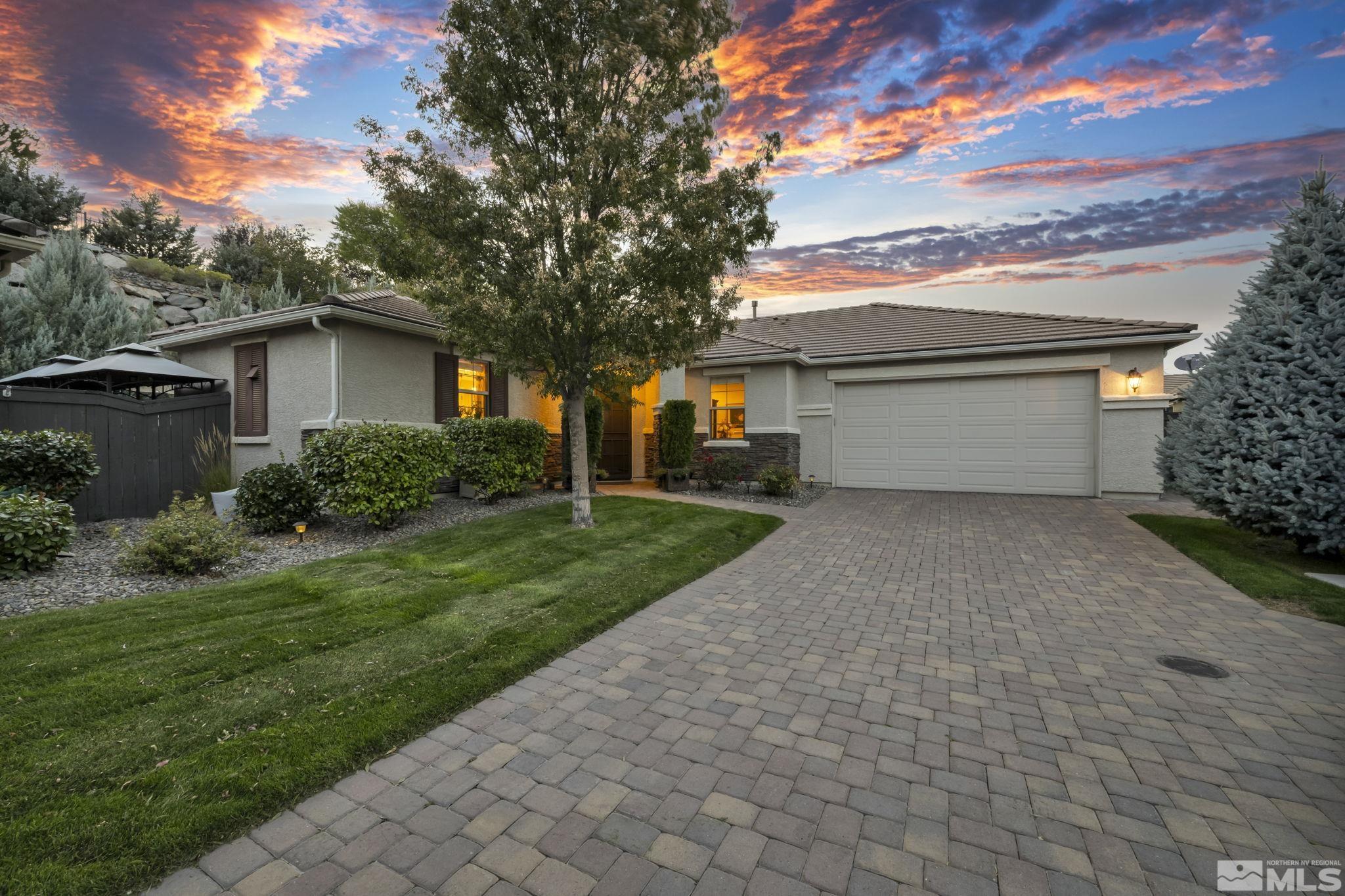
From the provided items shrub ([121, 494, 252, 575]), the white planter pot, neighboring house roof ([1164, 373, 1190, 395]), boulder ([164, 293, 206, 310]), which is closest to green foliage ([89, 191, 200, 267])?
boulder ([164, 293, 206, 310])

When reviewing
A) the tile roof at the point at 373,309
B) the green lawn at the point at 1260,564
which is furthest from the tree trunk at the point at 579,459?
the green lawn at the point at 1260,564

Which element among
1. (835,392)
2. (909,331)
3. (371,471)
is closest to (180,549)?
(371,471)

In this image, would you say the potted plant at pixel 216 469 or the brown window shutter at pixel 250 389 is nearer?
the potted plant at pixel 216 469

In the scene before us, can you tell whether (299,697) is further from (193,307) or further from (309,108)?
(193,307)

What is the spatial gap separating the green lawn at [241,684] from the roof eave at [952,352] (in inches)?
230

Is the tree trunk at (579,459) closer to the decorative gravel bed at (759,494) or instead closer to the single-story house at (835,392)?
the single-story house at (835,392)

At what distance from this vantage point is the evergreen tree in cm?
1192

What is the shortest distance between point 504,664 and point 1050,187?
12893mm

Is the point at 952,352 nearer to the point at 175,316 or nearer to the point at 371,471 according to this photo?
the point at 371,471

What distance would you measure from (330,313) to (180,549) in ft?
16.0

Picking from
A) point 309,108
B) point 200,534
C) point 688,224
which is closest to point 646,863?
point 200,534

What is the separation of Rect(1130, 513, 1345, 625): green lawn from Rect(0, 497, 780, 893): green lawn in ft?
18.1

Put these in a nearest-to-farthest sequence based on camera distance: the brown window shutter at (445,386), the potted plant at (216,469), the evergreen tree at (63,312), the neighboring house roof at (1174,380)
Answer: the potted plant at (216,469) → the brown window shutter at (445,386) → the evergreen tree at (63,312) → the neighboring house roof at (1174,380)

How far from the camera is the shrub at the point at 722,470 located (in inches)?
471
